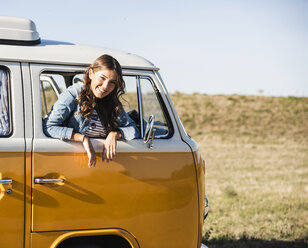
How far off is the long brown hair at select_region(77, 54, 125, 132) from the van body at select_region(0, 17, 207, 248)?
0.47ft

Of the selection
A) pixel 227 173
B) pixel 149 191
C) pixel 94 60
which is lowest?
pixel 227 173

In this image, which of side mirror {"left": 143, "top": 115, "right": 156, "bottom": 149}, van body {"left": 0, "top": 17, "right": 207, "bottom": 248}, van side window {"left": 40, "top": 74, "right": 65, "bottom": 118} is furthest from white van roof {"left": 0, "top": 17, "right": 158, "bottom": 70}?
van side window {"left": 40, "top": 74, "right": 65, "bottom": 118}

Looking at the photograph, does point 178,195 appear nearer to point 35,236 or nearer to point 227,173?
point 35,236

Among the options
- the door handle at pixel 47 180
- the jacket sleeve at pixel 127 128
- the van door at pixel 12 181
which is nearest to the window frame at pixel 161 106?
the jacket sleeve at pixel 127 128

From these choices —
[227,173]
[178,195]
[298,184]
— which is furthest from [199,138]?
[178,195]

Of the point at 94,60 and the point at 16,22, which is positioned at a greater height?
the point at 16,22

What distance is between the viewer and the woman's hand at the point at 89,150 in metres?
3.11

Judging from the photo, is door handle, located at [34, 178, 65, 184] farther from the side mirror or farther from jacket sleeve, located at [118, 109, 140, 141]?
the side mirror

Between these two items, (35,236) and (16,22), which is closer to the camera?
(35,236)

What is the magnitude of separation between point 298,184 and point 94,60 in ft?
33.0

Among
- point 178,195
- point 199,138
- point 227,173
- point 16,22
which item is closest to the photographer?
point 16,22

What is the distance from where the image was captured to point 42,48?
3299 mm

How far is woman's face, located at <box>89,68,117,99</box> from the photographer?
10.7 ft

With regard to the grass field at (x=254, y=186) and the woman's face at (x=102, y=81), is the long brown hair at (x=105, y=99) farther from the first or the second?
the grass field at (x=254, y=186)
